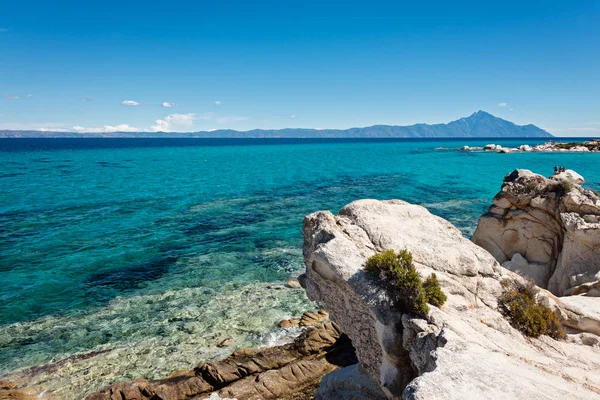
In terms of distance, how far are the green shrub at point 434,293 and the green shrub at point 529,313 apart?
2.59 meters

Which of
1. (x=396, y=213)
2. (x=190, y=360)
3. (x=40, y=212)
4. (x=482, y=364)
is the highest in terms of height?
(x=396, y=213)

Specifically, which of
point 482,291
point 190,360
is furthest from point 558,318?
point 190,360

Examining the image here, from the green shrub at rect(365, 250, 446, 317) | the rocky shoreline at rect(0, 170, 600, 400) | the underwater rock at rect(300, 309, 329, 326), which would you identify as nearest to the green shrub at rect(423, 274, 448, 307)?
the green shrub at rect(365, 250, 446, 317)

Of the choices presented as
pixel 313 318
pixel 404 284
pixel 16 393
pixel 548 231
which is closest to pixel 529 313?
pixel 404 284

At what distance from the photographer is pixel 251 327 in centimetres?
2083

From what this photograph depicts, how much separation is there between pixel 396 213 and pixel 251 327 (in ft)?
36.6

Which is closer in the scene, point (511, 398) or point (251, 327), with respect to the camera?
point (511, 398)

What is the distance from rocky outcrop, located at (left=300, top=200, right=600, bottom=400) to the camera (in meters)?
8.05

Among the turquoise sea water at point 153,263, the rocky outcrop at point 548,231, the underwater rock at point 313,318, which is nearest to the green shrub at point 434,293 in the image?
the rocky outcrop at point 548,231

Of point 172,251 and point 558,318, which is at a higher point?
point 558,318

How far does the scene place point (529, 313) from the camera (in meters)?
11.4

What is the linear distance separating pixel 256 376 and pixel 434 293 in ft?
31.0

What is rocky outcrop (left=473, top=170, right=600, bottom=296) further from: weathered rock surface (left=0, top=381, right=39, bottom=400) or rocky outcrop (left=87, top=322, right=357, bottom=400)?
weathered rock surface (left=0, top=381, right=39, bottom=400)

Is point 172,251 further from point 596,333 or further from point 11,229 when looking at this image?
point 596,333
